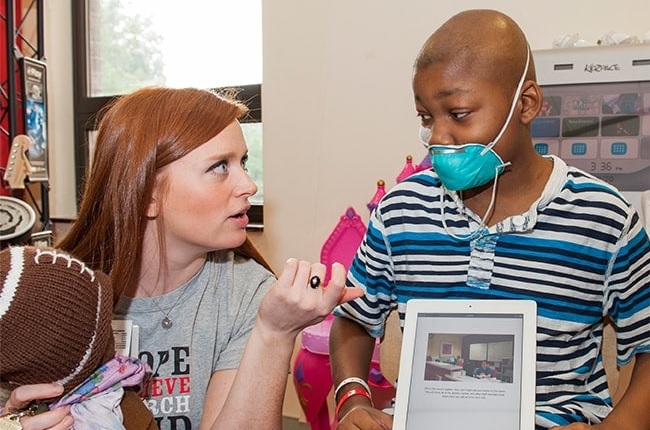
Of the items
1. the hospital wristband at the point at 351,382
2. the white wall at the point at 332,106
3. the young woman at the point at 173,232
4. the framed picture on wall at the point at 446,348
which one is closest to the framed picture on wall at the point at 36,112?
the white wall at the point at 332,106

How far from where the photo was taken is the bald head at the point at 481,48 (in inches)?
42.7

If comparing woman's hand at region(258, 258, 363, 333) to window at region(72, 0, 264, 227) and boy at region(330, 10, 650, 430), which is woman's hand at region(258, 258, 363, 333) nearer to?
boy at region(330, 10, 650, 430)

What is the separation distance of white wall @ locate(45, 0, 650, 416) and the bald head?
105 cm

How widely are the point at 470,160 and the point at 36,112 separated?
2903mm

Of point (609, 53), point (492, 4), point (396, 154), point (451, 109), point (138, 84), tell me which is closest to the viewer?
point (451, 109)

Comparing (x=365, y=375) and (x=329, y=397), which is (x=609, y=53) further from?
(x=329, y=397)

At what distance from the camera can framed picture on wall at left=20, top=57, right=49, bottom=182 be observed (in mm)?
3219

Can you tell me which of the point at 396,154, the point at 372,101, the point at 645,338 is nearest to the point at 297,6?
the point at 372,101

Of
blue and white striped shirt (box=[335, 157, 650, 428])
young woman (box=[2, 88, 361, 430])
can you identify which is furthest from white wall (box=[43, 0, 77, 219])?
blue and white striped shirt (box=[335, 157, 650, 428])

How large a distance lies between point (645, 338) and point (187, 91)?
101 cm

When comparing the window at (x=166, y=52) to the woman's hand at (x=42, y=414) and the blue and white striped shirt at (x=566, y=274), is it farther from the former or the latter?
the woman's hand at (x=42, y=414)

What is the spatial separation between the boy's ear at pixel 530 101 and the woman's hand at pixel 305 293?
477mm

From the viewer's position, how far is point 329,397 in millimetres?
1922

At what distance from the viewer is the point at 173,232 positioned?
1.23 metres
